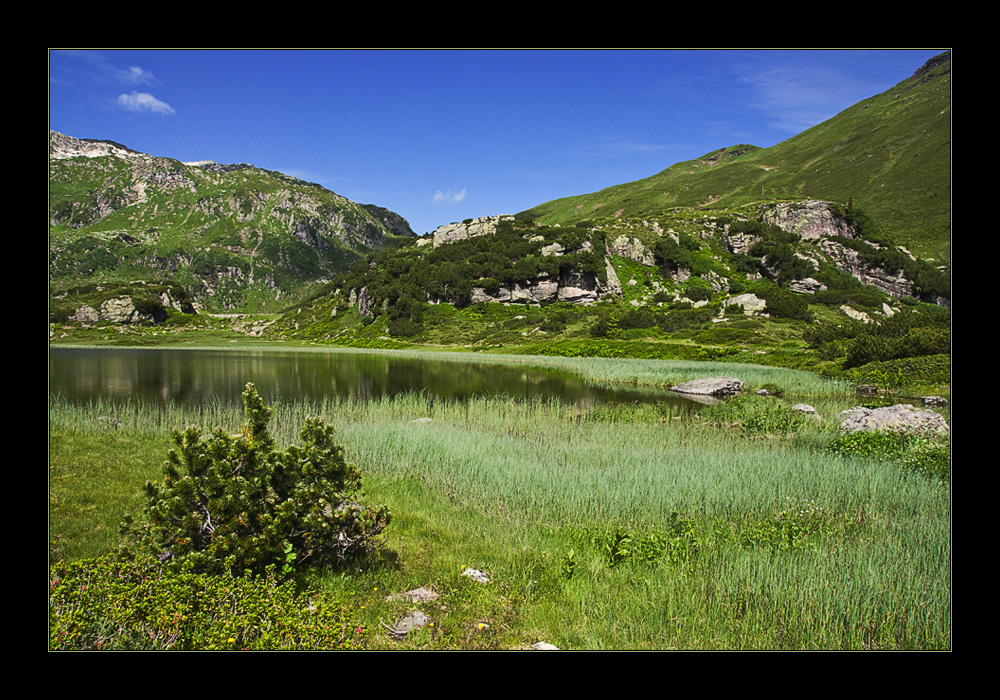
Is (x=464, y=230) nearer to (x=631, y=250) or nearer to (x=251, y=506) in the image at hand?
(x=631, y=250)

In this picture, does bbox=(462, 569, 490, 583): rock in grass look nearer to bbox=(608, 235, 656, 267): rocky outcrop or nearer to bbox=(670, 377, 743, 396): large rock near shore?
bbox=(670, 377, 743, 396): large rock near shore

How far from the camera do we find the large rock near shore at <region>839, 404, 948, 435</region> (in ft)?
48.1

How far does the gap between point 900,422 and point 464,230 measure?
441 ft

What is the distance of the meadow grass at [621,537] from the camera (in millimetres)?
5148

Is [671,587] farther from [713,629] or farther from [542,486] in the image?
[542,486]

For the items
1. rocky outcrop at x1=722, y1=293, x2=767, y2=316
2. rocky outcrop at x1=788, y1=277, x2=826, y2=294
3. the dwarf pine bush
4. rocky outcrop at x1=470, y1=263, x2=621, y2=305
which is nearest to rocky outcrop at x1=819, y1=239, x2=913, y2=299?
rocky outcrop at x1=788, y1=277, x2=826, y2=294

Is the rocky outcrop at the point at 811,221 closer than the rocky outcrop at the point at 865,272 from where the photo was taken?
No

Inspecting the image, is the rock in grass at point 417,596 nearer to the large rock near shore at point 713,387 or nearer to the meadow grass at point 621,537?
the meadow grass at point 621,537

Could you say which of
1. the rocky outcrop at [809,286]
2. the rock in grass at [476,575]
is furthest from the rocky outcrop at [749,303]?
the rock in grass at [476,575]

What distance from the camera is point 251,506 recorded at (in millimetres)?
5191

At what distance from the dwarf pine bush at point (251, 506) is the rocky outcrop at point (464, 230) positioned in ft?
445

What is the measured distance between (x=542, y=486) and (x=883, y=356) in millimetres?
37368

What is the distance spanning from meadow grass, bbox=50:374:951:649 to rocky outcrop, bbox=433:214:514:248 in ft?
425
